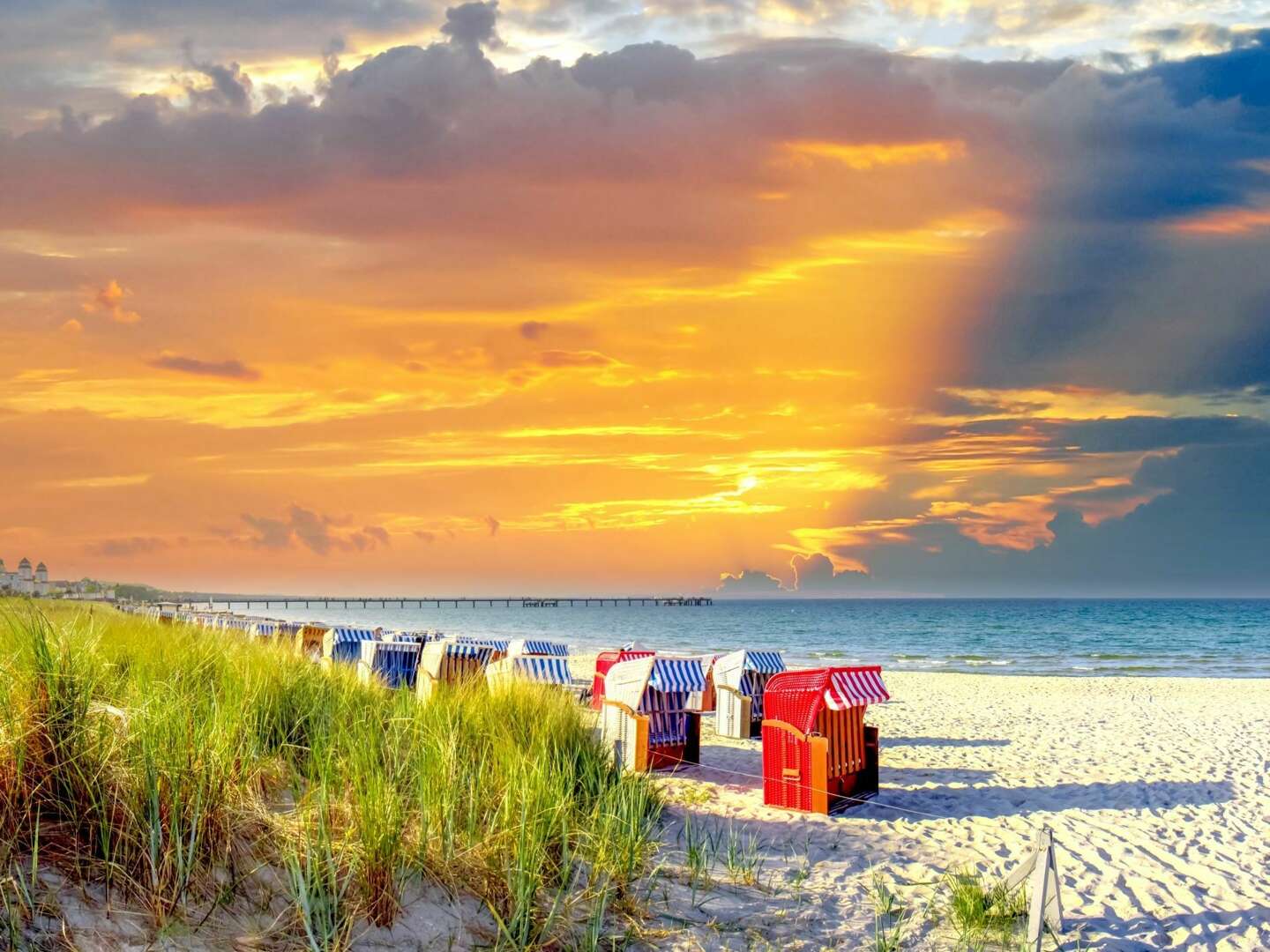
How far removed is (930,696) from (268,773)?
18.8 metres

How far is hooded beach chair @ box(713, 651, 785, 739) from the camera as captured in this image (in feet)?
47.5

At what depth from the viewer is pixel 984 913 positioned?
6234mm

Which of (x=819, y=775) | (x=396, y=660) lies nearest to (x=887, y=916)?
(x=819, y=775)

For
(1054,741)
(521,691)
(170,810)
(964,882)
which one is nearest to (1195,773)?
(1054,741)

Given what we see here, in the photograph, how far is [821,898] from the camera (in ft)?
21.7

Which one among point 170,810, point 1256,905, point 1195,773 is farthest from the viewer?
point 1195,773

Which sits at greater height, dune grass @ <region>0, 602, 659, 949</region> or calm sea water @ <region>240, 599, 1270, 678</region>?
dune grass @ <region>0, 602, 659, 949</region>

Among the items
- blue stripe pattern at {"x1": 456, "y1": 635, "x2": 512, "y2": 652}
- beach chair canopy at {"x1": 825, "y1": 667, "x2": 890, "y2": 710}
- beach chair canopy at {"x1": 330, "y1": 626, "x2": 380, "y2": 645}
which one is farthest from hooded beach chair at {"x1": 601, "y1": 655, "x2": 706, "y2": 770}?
beach chair canopy at {"x1": 330, "y1": 626, "x2": 380, "y2": 645}

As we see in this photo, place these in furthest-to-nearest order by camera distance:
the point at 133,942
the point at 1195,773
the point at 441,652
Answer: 1. the point at 441,652
2. the point at 1195,773
3. the point at 133,942

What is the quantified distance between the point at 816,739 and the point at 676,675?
2.34 m

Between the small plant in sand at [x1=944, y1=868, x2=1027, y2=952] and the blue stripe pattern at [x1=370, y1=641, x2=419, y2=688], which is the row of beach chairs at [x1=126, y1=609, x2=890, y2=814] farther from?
the small plant in sand at [x1=944, y1=868, x2=1027, y2=952]

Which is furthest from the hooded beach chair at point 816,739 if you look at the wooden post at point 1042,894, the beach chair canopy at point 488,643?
the beach chair canopy at point 488,643

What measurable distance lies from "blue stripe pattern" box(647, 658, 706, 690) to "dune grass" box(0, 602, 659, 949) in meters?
4.24

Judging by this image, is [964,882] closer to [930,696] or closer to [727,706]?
[727,706]
